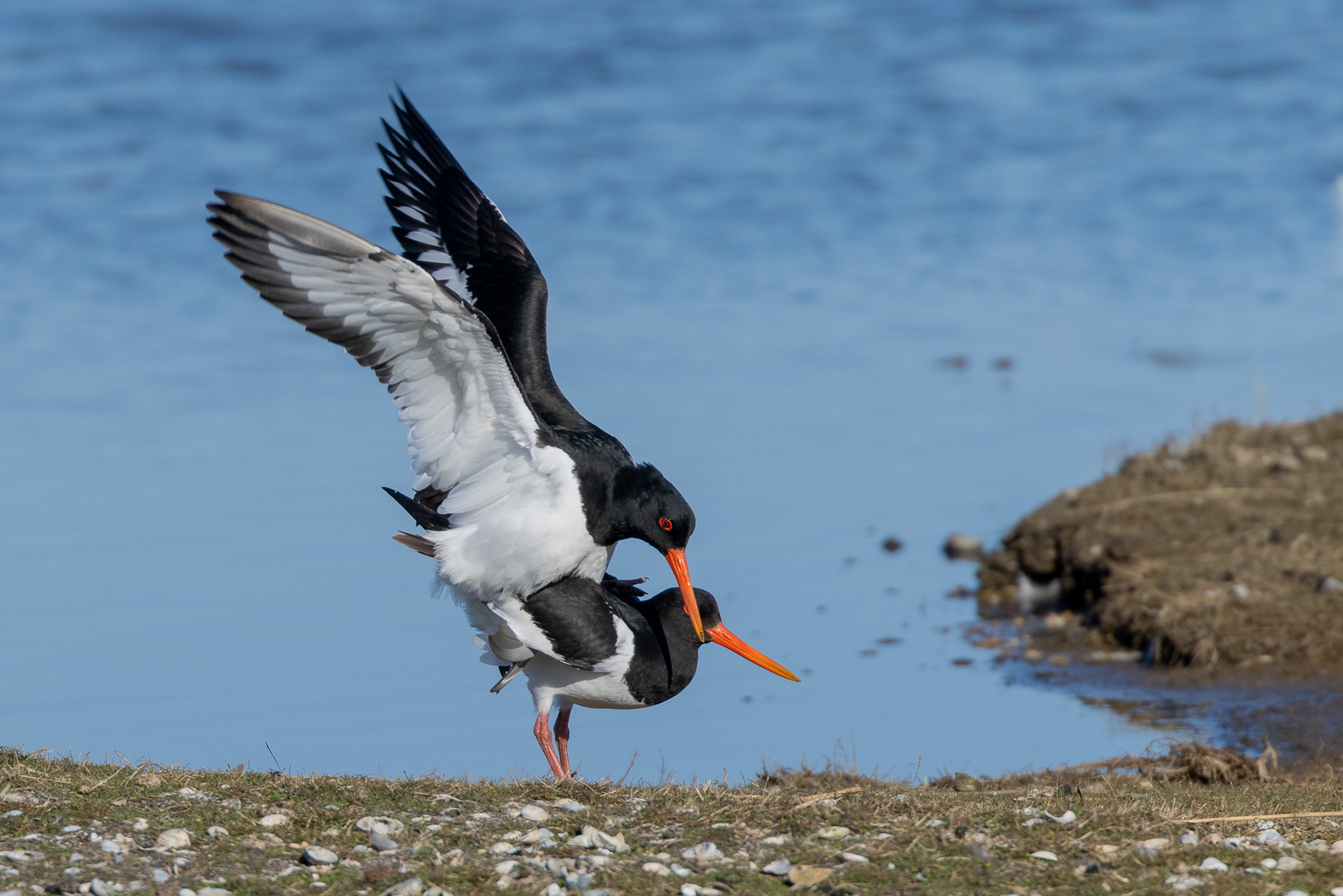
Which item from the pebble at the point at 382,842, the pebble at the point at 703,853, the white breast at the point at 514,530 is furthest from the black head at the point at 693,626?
the pebble at the point at 382,842

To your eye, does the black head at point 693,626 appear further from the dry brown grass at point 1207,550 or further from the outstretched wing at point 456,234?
the dry brown grass at point 1207,550

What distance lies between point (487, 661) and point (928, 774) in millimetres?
1873

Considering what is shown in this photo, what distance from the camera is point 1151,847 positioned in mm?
4594

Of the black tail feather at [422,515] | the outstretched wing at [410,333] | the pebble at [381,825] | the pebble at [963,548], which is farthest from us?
the pebble at [963,548]

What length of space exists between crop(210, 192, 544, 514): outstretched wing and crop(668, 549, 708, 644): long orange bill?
31.5 inches

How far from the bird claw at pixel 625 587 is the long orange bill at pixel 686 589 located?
0.31 m

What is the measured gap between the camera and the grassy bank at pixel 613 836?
437cm

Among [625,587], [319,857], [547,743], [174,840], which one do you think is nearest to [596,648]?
[547,743]

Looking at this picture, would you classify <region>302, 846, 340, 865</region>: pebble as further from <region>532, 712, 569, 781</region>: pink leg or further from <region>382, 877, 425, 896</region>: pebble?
<region>532, 712, 569, 781</region>: pink leg

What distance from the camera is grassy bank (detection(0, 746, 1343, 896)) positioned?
14.3ft

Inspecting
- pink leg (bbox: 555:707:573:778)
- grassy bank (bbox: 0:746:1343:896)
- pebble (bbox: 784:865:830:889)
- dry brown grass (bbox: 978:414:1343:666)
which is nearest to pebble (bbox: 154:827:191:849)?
grassy bank (bbox: 0:746:1343:896)

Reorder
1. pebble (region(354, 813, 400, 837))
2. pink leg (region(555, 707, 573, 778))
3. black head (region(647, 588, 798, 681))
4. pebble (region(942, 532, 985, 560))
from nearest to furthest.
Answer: pebble (region(354, 813, 400, 837)) → black head (region(647, 588, 798, 681)) → pink leg (region(555, 707, 573, 778)) → pebble (region(942, 532, 985, 560))

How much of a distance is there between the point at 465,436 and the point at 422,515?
39 centimetres

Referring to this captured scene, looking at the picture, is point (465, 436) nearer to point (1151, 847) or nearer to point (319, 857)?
point (319, 857)
